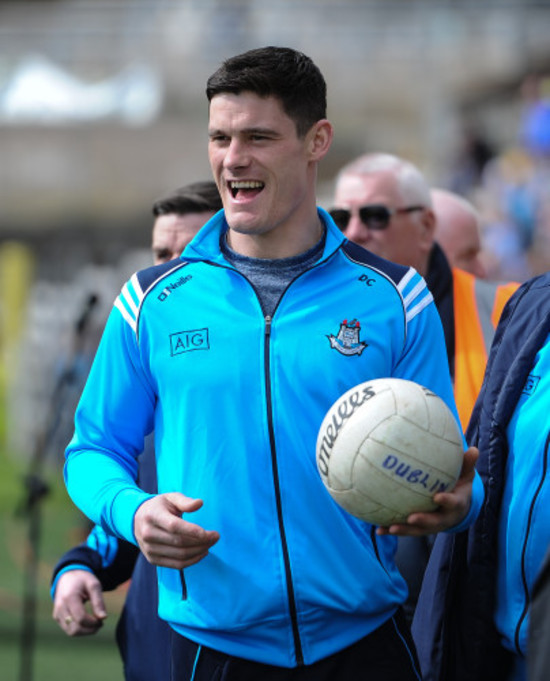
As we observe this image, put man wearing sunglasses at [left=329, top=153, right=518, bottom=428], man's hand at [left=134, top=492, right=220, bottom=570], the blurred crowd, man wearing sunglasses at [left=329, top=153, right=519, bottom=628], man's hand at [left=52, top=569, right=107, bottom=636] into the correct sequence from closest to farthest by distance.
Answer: man's hand at [left=134, top=492, right=220, bottom=570]
man's hand at [left=52, top=569, right=107, bottom=636]
man wearing sunglasses at [left=329, top=153, right=519, bottom=628]
man wearing sunglasses at [left=329, top=153, right=518, bottom=428]
the blurred crowd

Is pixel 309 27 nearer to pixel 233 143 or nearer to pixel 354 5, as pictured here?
pixel 354 5

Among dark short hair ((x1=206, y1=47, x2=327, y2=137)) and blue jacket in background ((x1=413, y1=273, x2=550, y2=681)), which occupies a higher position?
dark short hair ((x1=206, y1=47, x2=327, y2=137))

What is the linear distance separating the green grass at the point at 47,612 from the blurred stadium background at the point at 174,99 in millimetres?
5999

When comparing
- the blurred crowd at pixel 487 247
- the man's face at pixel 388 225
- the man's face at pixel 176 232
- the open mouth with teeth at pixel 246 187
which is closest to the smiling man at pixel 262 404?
the open mouth with teeth at pixel 246 187

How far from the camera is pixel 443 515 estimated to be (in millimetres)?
2559

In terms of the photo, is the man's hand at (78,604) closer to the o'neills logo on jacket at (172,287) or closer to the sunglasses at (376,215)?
the o'neills logo on jacket at (172,287)

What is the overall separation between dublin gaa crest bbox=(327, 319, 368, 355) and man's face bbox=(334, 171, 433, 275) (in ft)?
6.26

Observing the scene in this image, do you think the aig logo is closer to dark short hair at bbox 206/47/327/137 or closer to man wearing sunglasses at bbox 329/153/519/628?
dark short hair at bbox 206/47/327/137

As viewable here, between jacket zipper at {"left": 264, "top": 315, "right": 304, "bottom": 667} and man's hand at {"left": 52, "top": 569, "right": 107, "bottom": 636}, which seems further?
man's hand at {"left": 52, "top": 569, "right": 107, "bottom": 636}

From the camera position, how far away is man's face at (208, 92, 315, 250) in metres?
2.80

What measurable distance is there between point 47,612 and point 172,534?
6.46 m

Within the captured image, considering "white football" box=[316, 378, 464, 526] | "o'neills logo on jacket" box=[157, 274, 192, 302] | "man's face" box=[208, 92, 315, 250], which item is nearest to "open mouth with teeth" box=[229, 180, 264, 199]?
"man's face" box=[208, 92, 315, 250]

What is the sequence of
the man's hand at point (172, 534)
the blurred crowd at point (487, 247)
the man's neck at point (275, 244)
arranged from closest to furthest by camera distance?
the man's hand at point (172, 534) < the man's neck at point (275, 244) < the blurred crowd at point (487, 247)

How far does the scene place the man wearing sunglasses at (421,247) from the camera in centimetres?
405
